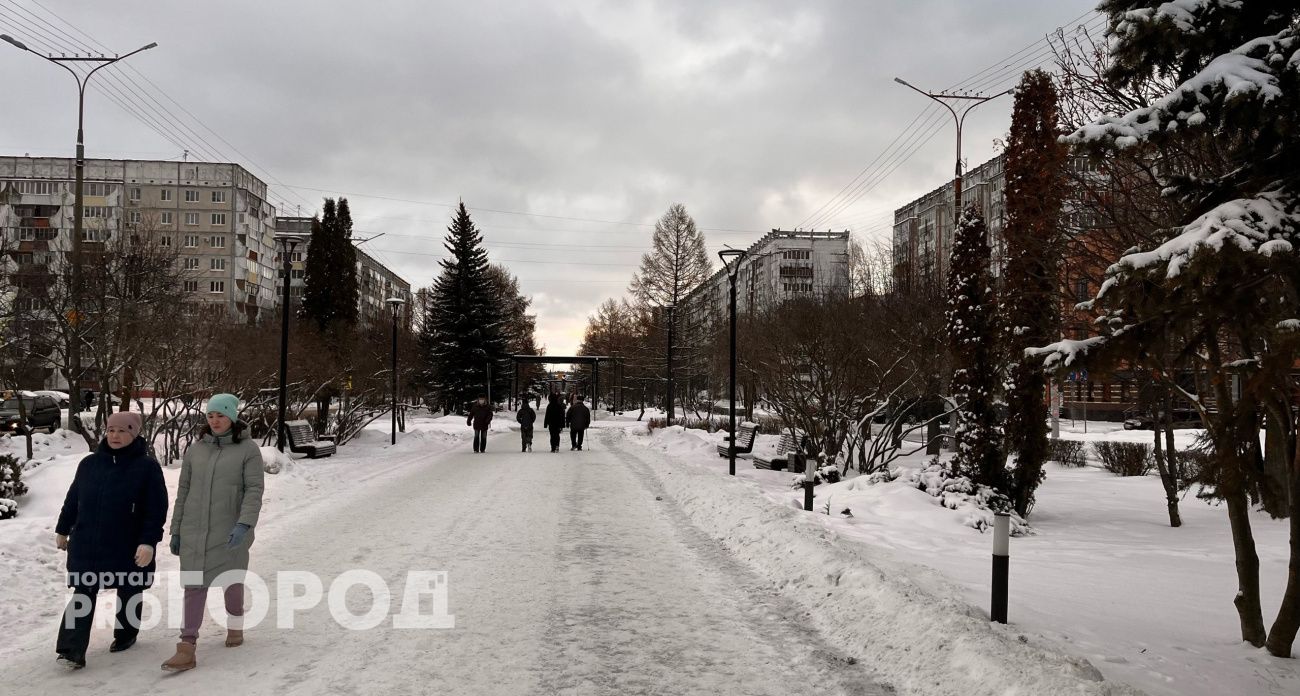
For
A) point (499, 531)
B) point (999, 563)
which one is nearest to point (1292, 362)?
point (999, 563)

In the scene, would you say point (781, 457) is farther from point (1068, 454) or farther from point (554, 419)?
point (1068, 454)

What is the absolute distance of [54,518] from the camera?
9.38 metres

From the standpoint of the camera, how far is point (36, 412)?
3484cm

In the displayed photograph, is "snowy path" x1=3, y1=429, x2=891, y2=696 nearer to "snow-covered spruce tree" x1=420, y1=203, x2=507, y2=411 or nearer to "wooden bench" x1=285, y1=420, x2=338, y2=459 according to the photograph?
"wooden bench" x1=285, y1=420, x2=338, y2=459

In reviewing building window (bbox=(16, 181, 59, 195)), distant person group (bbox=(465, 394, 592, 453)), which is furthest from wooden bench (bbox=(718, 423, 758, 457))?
building window (bbox=(16, 181, 59, 195))

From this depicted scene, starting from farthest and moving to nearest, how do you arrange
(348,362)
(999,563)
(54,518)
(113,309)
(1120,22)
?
(348,362) < (113,309) < (54,518) < (999,563) < (1120,22)

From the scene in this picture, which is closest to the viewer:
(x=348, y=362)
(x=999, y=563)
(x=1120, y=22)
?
(x=1120, y=22)

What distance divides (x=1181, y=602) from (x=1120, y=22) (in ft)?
17.8

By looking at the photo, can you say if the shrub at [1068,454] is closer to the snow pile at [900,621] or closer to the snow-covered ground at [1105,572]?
the snow-covered ground at [1105,572]

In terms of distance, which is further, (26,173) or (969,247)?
(26,173)

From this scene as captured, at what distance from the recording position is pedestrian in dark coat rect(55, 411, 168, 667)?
5.03 m

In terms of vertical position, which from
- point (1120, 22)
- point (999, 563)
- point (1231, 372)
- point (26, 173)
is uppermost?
point (26, 173)

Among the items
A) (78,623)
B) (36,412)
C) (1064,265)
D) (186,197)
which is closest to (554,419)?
(1064,265)

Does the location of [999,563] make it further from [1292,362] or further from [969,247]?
[969,247]
